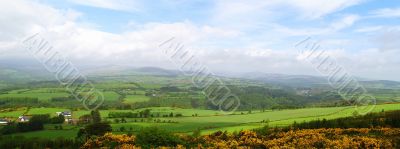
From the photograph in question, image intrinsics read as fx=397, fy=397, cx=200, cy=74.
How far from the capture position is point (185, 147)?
79.3 ft

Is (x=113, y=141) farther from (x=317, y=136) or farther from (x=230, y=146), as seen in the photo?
(x=317, y=136)

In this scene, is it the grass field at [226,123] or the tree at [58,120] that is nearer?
the grass field at [226,123]

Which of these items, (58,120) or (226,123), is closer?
(226,123)

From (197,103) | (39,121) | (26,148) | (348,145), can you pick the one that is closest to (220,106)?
(197,103)

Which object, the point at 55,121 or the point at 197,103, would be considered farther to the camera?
the point at 197,103

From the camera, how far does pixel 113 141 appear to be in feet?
90.4

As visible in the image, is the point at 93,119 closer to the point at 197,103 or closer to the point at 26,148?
the point at 26,148

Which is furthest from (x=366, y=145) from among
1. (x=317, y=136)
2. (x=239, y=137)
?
(x=239, y=137)

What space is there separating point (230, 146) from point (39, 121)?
74625mm

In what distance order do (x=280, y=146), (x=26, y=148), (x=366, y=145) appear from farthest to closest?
(x=26, y=148) < (x=280, y=146) < (x=366, y=145)

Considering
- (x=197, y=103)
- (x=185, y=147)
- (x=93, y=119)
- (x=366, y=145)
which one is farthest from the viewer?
(x=197, y=103)

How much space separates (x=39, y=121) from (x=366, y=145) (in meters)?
80.8

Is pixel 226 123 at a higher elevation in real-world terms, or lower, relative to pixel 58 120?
lower

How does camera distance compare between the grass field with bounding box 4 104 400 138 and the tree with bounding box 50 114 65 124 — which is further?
the tree with bounding box 50 114 65 124
